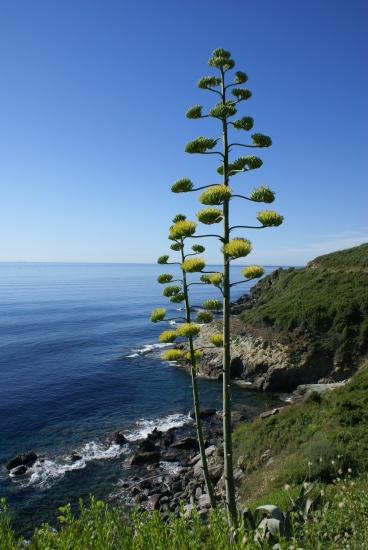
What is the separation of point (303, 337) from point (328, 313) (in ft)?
14.2

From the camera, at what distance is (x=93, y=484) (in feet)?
81.1

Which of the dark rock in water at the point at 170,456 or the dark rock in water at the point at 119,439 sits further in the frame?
the dark rock in water at the point at 119,439

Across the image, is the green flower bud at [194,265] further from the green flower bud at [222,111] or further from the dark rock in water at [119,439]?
the dark rock in water at [119,439]

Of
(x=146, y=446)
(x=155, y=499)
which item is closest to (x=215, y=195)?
(x=155, y=499)

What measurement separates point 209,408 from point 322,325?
1646 cm

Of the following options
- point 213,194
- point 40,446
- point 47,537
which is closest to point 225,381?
point 213,194

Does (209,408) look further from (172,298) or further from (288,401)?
(172,298)

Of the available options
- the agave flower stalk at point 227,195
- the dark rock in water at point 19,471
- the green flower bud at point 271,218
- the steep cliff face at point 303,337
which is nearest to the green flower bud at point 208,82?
the agave flower stalk at point 227,195

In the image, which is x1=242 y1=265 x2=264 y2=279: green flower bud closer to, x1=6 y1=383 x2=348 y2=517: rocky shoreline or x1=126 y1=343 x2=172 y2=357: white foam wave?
x1=6 y1=383 x2=348 y2=517: rocky shoreline

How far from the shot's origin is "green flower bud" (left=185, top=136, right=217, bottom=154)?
319 inches

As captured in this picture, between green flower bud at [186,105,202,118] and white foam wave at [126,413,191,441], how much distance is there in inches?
1063

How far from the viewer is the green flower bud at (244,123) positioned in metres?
8.18

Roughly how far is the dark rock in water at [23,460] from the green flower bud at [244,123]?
26010 mm

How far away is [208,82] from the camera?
27.5 feet
